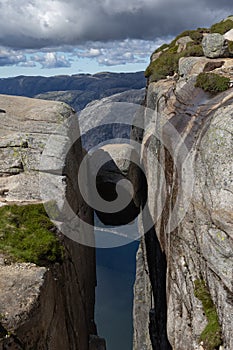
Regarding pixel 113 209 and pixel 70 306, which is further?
pixel 113 209


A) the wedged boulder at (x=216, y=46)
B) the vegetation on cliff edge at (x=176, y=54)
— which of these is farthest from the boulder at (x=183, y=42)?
the wedged boulder at (x=216, y=46)

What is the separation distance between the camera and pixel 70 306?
1323cm

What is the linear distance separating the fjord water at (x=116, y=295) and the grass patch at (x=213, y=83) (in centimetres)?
3653

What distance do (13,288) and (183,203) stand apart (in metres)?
7.02

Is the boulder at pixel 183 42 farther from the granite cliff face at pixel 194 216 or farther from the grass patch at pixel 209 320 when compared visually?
the grass patch at pixel 209 320

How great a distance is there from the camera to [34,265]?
1028cm

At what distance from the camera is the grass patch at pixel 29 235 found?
10.7 m

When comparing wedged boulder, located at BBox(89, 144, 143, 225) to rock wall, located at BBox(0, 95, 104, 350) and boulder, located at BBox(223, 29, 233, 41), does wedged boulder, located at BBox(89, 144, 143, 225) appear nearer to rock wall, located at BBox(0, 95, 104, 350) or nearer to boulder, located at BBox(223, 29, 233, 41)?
rock wall, located at BBox(0, 95, 104, 350)

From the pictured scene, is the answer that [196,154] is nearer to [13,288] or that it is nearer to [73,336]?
[13,288]

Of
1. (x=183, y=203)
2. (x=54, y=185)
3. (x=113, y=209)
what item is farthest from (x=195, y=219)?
(x=113, y=209)

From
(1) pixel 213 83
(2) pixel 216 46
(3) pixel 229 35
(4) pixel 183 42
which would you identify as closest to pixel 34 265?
(1) pixel 213 83

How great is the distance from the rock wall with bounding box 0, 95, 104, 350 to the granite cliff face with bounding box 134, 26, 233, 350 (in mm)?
4095

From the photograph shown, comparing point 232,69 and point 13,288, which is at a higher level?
point 232,69

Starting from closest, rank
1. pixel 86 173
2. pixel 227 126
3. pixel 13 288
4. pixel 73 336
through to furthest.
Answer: pixel 13 288 → pixel 227 126 → pixel 73 336 → pixel 86 173
